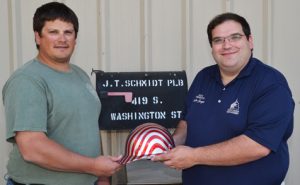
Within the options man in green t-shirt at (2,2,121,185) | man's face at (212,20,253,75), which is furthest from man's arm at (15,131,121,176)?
man's face at (212,20,253,75)

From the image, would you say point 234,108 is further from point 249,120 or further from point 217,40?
point 217,40

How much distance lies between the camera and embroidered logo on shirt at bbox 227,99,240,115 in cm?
192

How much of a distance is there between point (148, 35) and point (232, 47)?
105 centimetres

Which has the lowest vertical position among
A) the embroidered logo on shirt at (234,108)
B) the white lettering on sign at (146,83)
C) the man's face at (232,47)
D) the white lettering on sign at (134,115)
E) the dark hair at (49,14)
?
the white lettering on sign at (134,115)

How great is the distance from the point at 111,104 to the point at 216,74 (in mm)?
932

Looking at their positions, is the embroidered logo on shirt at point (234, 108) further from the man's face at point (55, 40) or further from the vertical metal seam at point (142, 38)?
the vertical metal seam at point (142, 38)

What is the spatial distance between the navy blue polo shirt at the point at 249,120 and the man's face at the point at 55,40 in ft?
2.44

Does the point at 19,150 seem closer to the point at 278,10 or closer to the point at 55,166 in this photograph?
the point at 55,166

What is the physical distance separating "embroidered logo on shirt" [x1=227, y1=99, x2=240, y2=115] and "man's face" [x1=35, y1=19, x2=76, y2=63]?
2.73 ft

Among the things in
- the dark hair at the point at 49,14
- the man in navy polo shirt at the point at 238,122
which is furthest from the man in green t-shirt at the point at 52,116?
the man in navy polo shirt at the point at 238,122

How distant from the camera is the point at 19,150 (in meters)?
1.86

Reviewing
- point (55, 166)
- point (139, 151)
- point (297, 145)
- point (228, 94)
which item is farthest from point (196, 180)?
point (297, 145)

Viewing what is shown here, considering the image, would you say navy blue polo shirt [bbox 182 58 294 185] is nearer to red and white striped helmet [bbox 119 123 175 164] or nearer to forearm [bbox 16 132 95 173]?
red and white striped helmet [bbox 119 123 175 164]

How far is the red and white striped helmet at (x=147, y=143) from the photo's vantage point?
204cm
